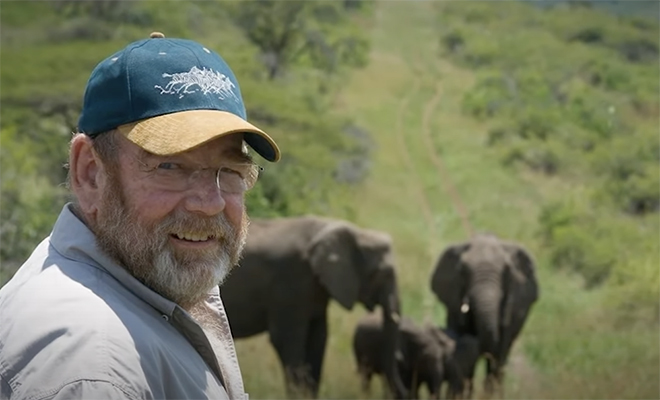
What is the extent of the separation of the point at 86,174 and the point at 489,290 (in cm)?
938

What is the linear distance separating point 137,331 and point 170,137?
0.37m

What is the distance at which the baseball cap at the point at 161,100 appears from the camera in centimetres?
207

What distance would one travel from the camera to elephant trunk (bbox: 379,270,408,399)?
1053 centimetres

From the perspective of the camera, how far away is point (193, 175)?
7.12 feet

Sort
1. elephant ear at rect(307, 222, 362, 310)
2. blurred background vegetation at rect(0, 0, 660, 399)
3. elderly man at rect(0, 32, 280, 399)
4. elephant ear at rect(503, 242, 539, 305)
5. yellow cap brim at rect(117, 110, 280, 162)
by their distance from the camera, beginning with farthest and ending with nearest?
blurred background vegetation at rect(0, 0, 660, 399)
elephant ear at rect(503, 242, 539, 305)
elephant ear at rect(307, 222, 362, 310)
yellow cap brim at rect(117, 110, 280, 162)
elderly man at rect(0, 32, 280, 399)

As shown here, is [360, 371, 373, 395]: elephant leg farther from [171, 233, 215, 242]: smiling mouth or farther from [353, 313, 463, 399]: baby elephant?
[171, 233, 215, 242]: smiling mouth

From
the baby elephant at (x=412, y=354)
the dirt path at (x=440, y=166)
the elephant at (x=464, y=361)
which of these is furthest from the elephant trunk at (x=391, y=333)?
the dirt path at (x=440, y=166)

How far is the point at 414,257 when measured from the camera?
2014 centimetres

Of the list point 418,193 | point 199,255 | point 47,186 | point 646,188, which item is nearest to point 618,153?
point 646,188

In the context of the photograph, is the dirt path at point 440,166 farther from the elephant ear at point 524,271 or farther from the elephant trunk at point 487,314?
the elephant trunk at point 487,314

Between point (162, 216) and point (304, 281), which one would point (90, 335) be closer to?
point (162, 216)

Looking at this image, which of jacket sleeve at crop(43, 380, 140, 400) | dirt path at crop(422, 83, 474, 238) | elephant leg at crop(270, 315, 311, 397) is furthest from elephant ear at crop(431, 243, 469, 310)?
jacket sleeve at crop(43, 380, 140, 400)

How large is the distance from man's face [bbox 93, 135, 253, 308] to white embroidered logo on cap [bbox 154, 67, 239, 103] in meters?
0.10

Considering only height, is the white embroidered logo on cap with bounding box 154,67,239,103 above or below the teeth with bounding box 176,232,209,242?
above
